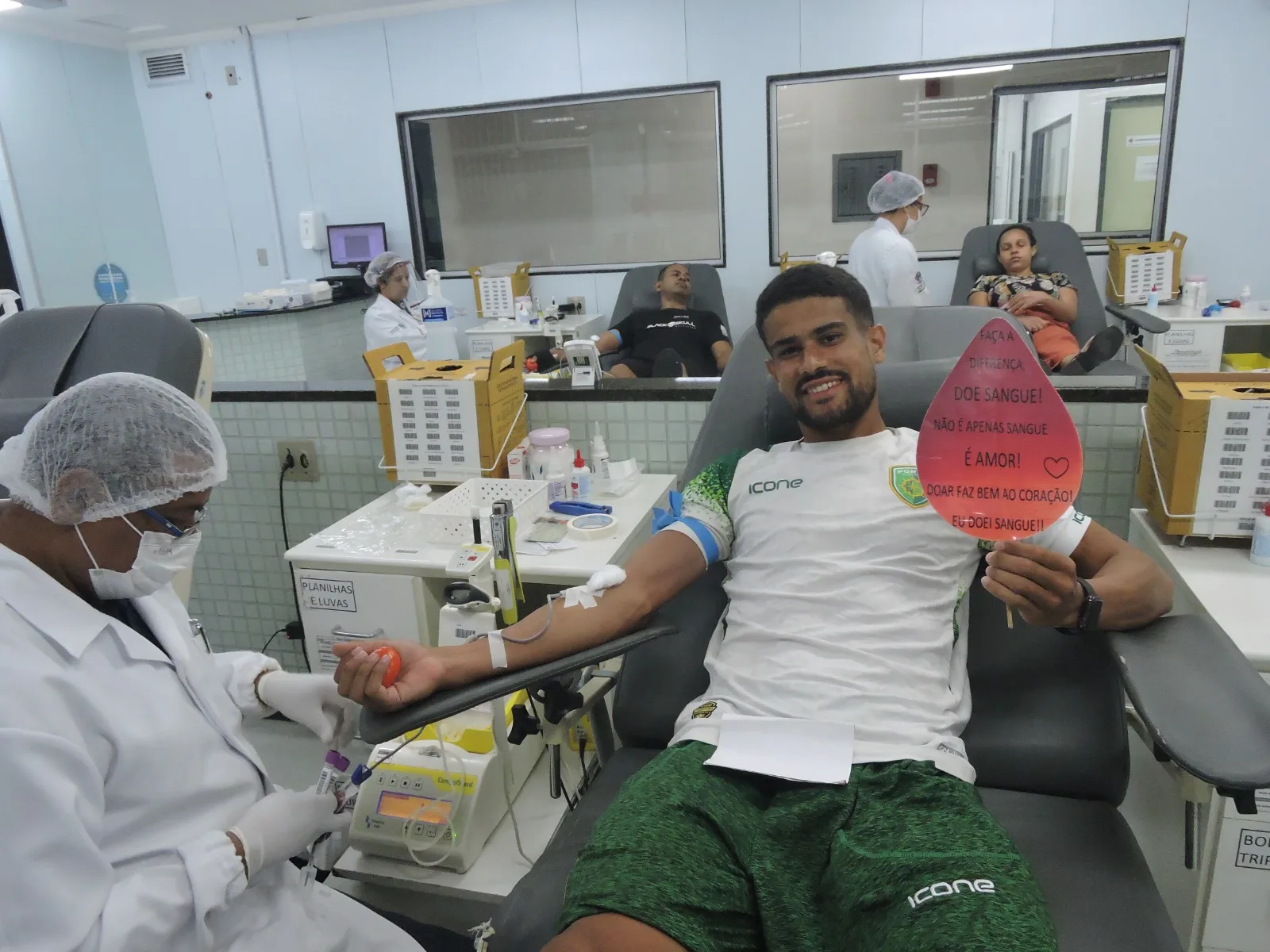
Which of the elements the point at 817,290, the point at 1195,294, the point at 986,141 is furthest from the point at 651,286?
the point at 817,290

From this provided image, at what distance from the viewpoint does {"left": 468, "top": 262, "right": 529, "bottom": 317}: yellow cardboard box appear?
4961mm

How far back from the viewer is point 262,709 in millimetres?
1355

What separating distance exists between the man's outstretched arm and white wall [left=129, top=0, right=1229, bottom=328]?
147 inches

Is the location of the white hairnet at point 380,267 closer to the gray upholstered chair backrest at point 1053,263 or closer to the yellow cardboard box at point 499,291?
the yellow cardboard box at point 499,291

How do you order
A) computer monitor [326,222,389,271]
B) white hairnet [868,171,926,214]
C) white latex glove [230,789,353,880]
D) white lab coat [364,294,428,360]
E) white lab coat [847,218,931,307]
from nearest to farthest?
white latex glove [230,789,353,880]
white lab coat [847,218,931,307]
white hairnet [868,171,926,214]
white lab coat [364,294,428,360]
computer monitor [326,222,389,271]

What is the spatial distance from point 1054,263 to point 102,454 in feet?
12.7

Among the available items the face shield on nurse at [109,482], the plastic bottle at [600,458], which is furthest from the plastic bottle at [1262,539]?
the face shield on nurse at [109,482]

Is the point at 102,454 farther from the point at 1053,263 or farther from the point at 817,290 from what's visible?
the point at 1053,263

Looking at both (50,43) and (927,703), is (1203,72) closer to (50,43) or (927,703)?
(927,703)

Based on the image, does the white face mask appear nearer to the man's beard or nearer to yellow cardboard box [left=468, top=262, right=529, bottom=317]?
the man's beard

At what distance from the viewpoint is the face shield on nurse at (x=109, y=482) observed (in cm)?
98

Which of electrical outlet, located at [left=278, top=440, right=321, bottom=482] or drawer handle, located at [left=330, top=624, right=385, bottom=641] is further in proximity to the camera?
electrical outlet, located at [left=278, top=440, right=321, bottom=482]

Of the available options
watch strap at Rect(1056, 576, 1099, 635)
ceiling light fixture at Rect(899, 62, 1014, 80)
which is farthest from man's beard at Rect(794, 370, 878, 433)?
ceiling light fixture at Rect(899, 62, 1014, 80)

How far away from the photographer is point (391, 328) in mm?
4012
